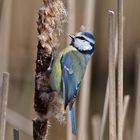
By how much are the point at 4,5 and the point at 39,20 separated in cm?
61

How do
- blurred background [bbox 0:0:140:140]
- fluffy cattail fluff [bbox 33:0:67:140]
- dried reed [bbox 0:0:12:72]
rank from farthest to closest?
1. blurred background [bbox 0:0:140:140]
2. dried reed [bbox 0:0:12:72]
3. fluffy cattail fluff [bbox 33:0:67:140]

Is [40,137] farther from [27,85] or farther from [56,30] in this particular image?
[27,85]

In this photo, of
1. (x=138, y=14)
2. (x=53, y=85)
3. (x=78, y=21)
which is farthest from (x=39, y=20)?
(x=138, y=14)

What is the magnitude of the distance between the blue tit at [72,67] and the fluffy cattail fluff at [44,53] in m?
0.11

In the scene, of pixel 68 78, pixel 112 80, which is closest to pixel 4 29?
pixel 68 78

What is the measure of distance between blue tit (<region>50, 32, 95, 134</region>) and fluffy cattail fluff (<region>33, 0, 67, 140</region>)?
11 cm

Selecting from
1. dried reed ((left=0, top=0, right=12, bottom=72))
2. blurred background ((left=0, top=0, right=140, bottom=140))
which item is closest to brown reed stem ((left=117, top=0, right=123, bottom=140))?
dried reed ((left=0, top=0, right=12, bottom=72))

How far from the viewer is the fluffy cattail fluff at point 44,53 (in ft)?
4.03

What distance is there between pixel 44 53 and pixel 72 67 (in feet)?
0.81

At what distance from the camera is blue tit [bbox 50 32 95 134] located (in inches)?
55.2

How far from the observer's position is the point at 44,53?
124cm

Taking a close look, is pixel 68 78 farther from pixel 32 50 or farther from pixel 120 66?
pixel 32 50

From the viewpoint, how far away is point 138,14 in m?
2.83

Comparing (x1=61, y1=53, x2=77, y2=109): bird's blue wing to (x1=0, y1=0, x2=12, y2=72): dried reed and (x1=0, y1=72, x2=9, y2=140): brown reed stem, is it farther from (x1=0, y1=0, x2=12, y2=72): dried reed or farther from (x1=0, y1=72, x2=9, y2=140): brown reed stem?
(x1=0, y1=0, x2=12, y2=72): dried reed
